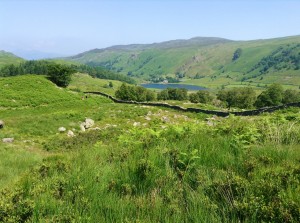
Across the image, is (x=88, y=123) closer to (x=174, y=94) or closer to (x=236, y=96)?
(x=236, y=96)

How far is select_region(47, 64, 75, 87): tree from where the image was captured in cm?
8881

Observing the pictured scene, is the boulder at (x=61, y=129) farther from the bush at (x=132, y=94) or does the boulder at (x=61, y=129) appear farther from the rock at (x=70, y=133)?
the bush at (x=132, y=94)

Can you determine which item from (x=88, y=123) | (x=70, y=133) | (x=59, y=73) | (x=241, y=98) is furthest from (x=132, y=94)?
(x=70, y=133)

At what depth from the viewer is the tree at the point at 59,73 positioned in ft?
291

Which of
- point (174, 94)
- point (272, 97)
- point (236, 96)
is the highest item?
point (272, 97)

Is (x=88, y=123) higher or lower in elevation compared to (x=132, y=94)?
higher

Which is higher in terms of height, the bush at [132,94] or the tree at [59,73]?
the tree at [59,73]

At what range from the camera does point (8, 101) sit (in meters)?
61.5

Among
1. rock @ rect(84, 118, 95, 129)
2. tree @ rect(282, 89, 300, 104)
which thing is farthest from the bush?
rock @ rect(84, 118, 95, 129)

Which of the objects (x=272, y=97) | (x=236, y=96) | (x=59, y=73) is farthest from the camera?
(x=236, y=96)

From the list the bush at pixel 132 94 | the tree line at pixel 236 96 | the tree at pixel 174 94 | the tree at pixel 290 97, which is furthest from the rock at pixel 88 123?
the tree at pixel 174 94

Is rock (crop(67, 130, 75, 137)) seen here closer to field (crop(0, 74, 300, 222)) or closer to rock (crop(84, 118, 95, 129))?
rock (crop(84, 118, 95, 129))

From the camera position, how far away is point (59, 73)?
8981 centimetres

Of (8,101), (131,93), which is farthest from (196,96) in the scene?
(8,101)
